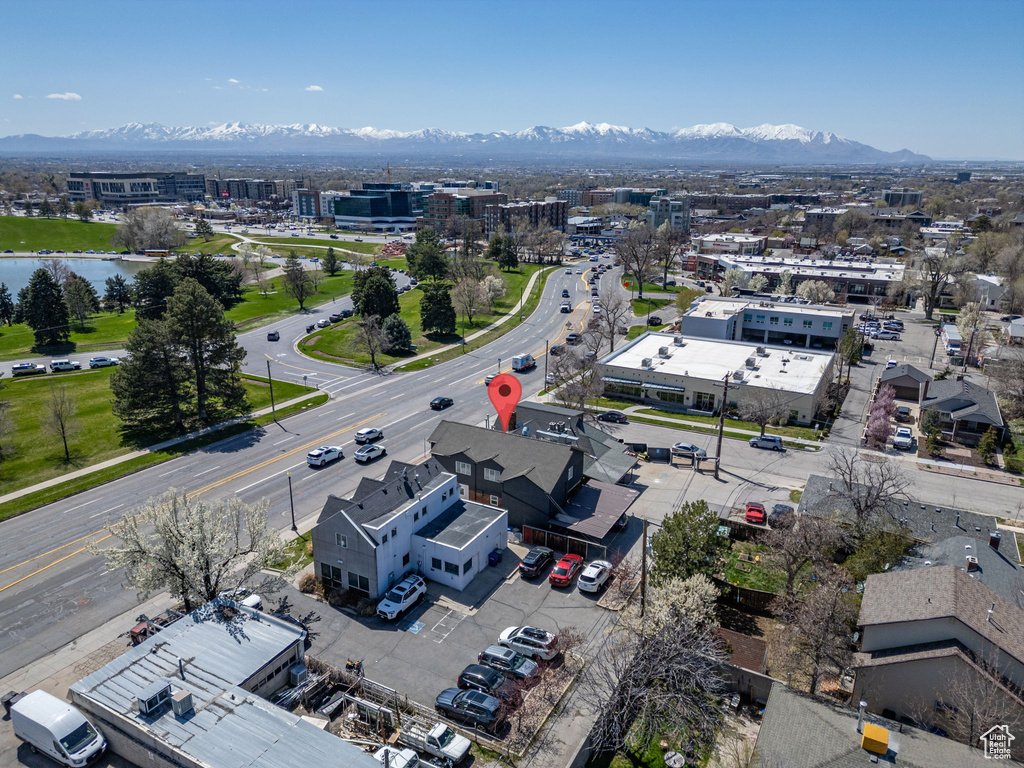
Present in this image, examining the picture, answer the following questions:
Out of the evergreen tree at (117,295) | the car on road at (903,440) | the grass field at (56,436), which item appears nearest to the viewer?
the grass field at (56,436)

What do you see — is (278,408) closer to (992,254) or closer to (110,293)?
(110,293)

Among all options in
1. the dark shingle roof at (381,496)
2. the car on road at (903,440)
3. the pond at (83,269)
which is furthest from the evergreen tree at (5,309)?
the car on road at (903,440)

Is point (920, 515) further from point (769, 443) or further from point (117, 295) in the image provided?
point (117, 295)

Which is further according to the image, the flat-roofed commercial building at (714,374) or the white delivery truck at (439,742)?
the flat-roofed commercial building at (714,374)

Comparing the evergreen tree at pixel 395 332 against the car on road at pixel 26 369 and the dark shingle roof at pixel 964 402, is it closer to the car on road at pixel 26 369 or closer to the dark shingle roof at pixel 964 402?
the car on road at pixel 26 369

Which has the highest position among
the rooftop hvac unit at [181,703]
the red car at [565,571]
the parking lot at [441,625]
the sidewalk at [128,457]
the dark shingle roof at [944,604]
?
the dark shingle roof at [944,604]

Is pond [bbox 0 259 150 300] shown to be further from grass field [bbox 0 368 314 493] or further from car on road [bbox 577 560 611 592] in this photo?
car on road [bbox 577 560 611 592]
